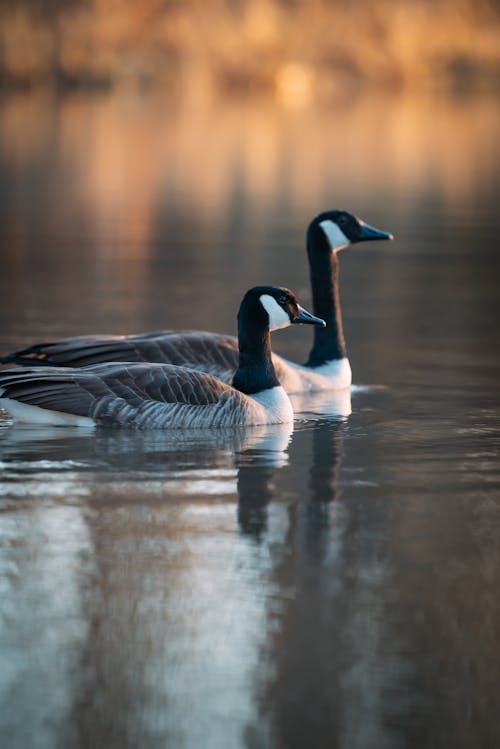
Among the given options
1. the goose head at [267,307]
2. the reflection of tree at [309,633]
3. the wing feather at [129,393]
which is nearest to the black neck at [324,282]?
the goose head at [267,307]

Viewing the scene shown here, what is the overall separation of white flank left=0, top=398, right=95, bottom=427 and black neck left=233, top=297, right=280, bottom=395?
997mm

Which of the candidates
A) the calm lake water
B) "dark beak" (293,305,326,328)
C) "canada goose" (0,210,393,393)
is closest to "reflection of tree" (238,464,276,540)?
the calm lake water

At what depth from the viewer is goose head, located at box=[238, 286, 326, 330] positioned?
8.86 m

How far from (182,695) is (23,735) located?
549mm

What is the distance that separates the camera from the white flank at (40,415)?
8.46 metres

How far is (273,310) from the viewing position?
351 inches

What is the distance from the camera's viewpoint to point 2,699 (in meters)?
4.91

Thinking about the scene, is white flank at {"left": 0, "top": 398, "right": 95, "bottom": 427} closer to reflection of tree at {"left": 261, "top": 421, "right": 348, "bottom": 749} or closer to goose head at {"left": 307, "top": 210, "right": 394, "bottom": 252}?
reflection of tree at {"left": 261, "top": 421, "right": 348, "bottom": 749}

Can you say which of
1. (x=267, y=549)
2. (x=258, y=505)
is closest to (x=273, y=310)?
(x=258, y=505)

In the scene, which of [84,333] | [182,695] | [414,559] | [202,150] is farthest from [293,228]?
[182,695]

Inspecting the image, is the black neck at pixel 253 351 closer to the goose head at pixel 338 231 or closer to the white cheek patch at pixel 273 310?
the white cheek patch at pixel 273 310

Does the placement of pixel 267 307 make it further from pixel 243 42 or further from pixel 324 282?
pixel 243 42

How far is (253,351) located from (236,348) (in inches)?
44.5

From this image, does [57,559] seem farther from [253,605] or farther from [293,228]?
[293,228]
